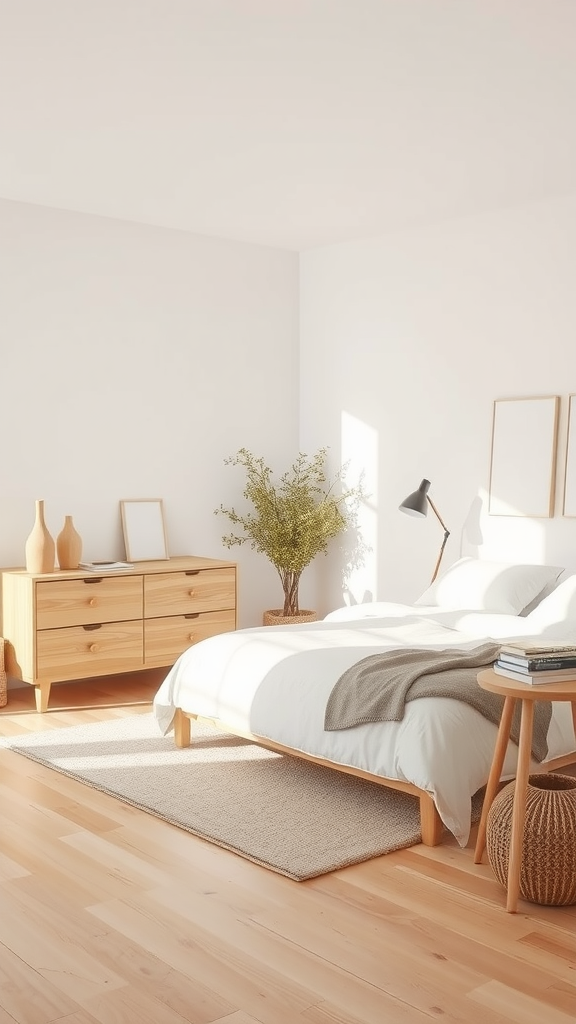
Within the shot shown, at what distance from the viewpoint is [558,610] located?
4547 mm

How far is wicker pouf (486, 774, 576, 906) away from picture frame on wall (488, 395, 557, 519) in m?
2.68

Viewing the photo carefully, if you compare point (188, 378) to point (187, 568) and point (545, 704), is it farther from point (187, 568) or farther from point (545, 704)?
point (545, 704)

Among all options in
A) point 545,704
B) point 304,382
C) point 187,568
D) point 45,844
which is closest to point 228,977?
point 45,844

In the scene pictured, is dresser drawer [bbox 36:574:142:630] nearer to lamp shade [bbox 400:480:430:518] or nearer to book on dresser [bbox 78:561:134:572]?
book on dresser [bbox 78:561:134:572]

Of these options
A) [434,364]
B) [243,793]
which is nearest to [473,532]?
[434,364]

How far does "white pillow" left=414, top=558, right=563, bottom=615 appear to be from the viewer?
4.95 metres

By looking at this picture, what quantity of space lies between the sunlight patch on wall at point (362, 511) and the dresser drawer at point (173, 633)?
3.79 feet

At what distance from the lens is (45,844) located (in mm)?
3283

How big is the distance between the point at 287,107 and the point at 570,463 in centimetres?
236

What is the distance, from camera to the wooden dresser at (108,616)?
501cm

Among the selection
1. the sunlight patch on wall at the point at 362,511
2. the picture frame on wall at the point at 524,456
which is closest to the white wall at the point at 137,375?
the sunlight patch on wall at the point at 362,511

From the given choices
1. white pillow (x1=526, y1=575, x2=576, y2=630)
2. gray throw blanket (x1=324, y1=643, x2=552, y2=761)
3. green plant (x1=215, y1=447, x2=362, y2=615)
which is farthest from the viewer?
green plant (x1=215, y1=447, x2=362, y2=615)

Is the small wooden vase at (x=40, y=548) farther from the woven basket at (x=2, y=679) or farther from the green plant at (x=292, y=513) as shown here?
the green plant at (x=292, y=513)

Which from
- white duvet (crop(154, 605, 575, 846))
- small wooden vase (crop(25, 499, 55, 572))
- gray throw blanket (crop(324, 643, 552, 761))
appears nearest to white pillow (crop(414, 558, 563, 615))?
white duvet (crop(154, 605, 575, 846))
